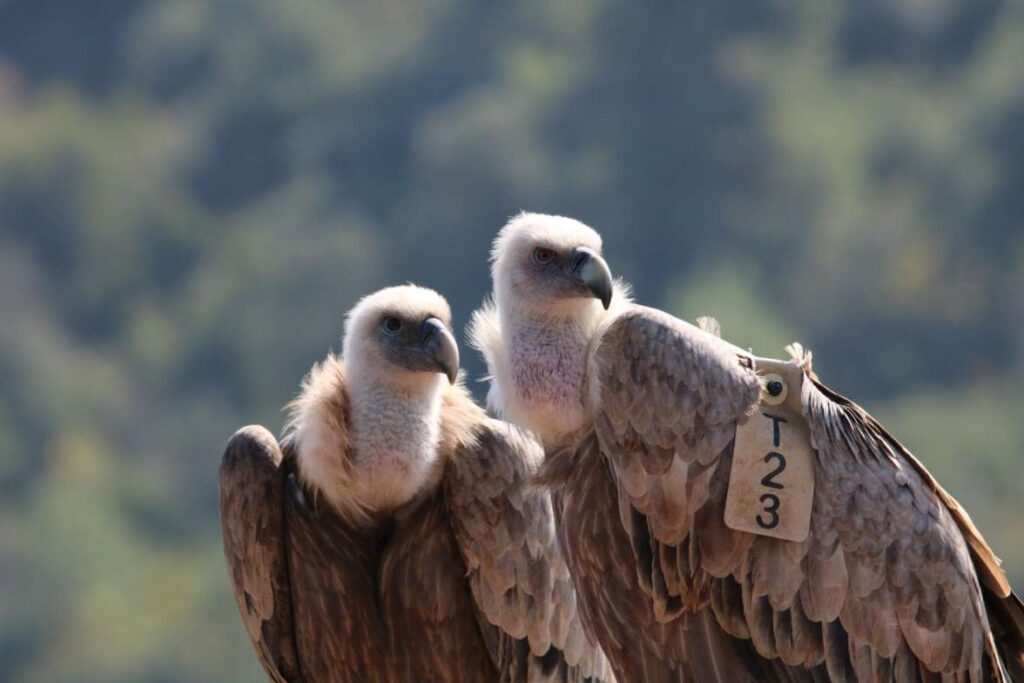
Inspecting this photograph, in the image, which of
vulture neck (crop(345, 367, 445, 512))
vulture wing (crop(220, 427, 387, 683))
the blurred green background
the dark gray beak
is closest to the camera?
the dark gray beak

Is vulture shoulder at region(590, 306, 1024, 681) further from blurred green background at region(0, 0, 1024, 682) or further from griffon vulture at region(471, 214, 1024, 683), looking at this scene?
blurred green background at region(0, 0, 1024, 682)

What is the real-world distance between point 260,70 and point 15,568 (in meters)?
22.6

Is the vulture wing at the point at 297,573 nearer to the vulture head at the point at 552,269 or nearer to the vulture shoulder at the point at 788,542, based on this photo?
the vulture head at the point at 552,269

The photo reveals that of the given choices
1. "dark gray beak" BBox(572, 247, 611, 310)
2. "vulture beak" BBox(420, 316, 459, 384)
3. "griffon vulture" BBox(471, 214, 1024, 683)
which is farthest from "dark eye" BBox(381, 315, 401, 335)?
"griffon vulture" BBox(471, 214, 1024, 683)

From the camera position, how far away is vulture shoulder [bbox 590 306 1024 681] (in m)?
6.51

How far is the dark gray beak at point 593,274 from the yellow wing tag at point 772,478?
2.17 feet

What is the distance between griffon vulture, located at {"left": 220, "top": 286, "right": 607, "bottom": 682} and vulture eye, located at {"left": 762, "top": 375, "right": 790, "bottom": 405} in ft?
3.90

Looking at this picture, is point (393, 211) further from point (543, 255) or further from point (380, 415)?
point (543, 255)

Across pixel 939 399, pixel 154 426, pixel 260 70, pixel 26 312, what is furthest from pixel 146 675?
pixel 260 70

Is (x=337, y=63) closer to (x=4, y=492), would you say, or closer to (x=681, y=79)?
(x=681, y=79)

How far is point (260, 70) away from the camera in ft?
236

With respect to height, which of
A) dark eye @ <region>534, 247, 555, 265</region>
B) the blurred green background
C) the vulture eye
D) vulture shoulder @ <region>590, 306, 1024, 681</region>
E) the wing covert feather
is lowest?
vulture shoulder @ <region>590, 306, 1024, 681</region>

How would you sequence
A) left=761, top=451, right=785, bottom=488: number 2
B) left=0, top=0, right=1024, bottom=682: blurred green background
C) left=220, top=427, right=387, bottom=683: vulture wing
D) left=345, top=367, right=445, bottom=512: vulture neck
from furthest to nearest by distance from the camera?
1. left=0, top=0, right=1024, bottom=682: blurred green background
2. left=220, top=427, right=387, bottom=683: vulture wing
3. left=345, top=367, right=445, bottom=512: vulture neck
4. left=761, top=451, right=785, bottom=488: number 2

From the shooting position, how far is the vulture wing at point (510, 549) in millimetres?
7535
